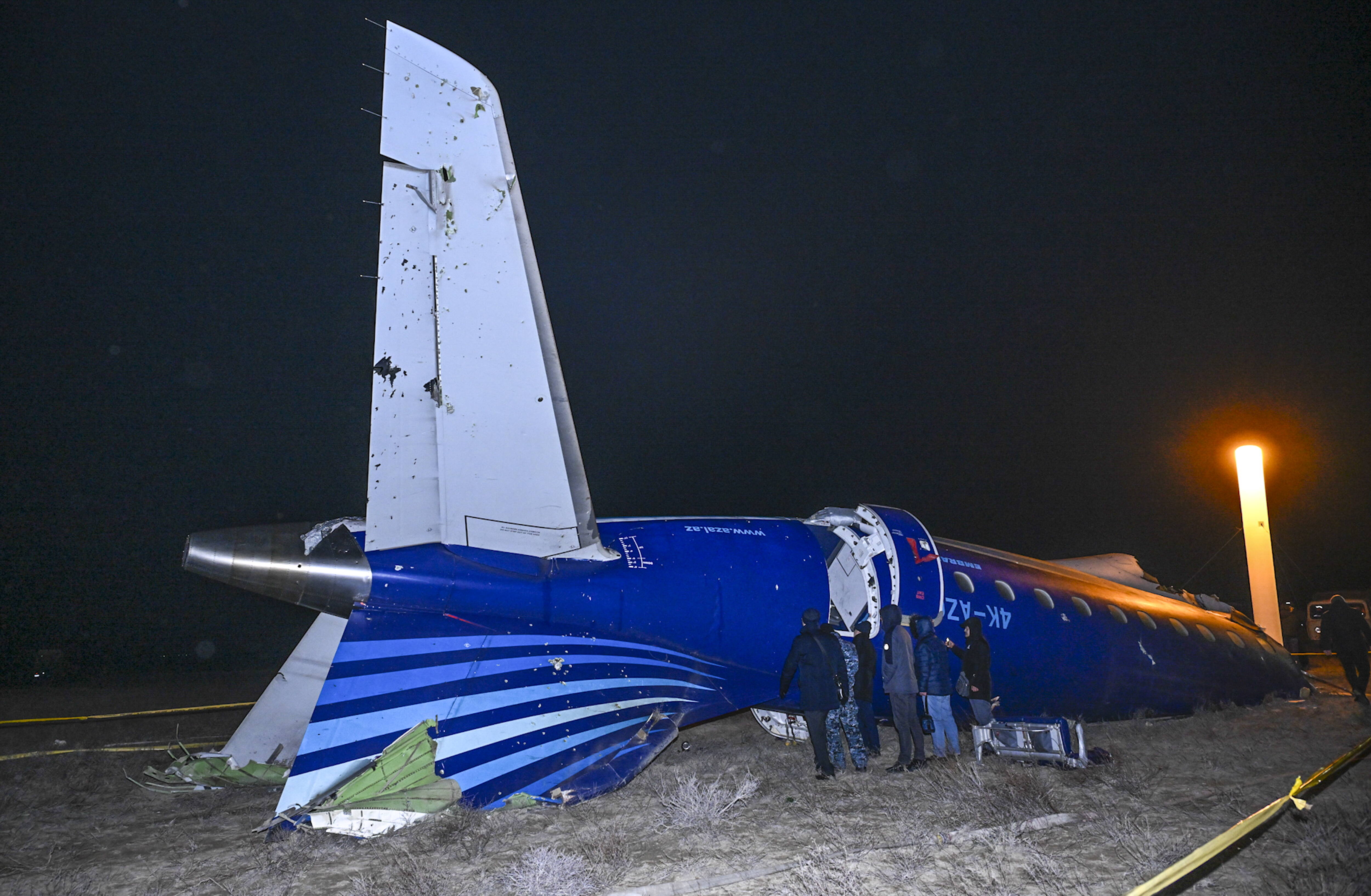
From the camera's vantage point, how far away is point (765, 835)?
19.7 feet

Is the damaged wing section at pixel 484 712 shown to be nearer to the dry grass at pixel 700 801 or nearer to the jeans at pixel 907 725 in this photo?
the dry grass at pixel 700 801

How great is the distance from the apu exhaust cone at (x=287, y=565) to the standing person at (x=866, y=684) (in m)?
5.33

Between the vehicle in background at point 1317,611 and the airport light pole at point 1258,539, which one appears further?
the vehicle in background at point 1317,611

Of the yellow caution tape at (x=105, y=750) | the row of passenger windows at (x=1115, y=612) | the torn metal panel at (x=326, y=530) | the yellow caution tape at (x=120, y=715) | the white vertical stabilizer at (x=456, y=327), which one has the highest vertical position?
the white vertical stabilizer at (x=456, y=327)

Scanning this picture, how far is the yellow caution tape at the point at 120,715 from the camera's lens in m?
13.2

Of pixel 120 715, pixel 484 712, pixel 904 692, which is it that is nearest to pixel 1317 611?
pixel 904 692

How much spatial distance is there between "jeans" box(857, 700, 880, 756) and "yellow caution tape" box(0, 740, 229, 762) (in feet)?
27.2

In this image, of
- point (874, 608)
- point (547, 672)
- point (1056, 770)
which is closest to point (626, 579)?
point (547, 672)

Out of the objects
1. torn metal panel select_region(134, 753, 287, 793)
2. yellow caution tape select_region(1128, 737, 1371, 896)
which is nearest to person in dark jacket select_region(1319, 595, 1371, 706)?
yellow caution tape select_region(1128, 737, 1371, 896)

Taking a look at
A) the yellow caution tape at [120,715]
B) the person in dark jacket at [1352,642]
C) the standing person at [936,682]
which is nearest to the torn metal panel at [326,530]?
the standing person at [936,682]

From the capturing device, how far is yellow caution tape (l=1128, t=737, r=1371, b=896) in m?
4.48

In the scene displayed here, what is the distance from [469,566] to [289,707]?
295cm

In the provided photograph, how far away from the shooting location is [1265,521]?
19234mm

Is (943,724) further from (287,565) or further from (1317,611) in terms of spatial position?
(1317,611)
